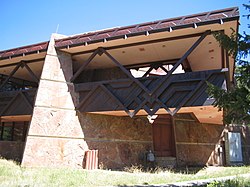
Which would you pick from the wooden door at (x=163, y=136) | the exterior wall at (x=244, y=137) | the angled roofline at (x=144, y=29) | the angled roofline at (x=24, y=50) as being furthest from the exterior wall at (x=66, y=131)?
the exterior wall at (x=244, y=137)

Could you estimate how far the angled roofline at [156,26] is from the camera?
870 centimetres

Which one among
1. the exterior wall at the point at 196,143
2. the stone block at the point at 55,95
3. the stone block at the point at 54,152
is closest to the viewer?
the stone block at the point at 54,152

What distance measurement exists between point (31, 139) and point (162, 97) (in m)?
5.40

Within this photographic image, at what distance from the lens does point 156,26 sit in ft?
31.7

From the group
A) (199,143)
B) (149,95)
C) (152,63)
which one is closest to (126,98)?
(149,95)

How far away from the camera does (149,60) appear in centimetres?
1294

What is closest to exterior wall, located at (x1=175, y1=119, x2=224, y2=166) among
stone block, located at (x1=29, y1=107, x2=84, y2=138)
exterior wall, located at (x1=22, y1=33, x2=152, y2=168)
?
exterior wall, located at (x1=22, y1=33, x2=152, y2=168)

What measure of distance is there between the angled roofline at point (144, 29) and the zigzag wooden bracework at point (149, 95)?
177 cm

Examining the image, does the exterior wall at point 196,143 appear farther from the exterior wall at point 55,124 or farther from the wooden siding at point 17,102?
the wooden siding at point 17,102

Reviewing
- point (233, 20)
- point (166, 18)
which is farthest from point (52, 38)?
point (233, 20)

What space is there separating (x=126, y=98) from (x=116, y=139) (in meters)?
2.34

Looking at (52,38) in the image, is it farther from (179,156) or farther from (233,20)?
(179,156)

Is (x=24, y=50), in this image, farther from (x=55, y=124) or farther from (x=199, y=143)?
(x=199, y=143)

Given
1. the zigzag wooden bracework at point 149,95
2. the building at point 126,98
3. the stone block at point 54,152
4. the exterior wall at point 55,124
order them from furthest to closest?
1. the exterior wall at point 55,124
2. the stone block at point 54,152
3. the building at point 126,98
4. the zigzag wooden bracework at point 149,95
